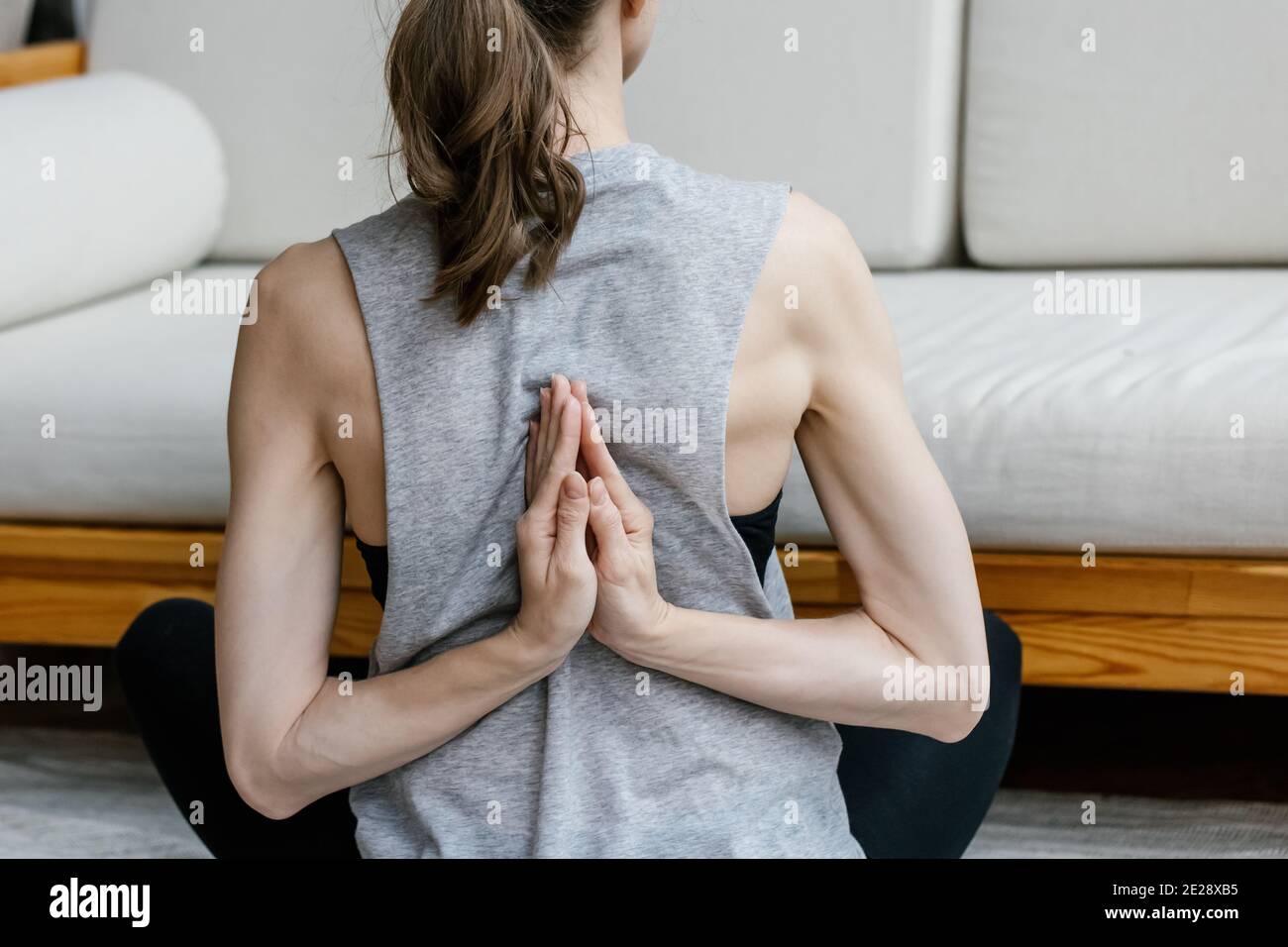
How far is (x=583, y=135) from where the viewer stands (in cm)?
75

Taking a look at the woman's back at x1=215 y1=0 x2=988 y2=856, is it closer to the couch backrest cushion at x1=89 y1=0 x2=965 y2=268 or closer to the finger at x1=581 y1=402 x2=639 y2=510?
the finger at x1=581 y1=402 x2=639 y2=510

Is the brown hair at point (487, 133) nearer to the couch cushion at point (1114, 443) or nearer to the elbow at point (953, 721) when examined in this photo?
the elbow at point (953, 721)

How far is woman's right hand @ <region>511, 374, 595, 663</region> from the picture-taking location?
28.2 inches

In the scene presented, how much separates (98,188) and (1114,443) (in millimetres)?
1188

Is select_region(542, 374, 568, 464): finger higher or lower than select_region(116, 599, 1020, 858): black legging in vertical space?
higher

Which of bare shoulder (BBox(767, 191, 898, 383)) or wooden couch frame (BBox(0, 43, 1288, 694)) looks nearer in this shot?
bare shoulder (BBox(767, 191, 898, 383))

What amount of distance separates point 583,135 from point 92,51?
1.52 meters

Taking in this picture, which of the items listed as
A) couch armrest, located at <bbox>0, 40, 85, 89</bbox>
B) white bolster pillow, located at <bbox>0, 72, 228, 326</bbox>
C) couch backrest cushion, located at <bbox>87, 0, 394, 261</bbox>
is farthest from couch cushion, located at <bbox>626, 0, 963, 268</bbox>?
couch armrest, located at <bbox>0, 40, 85, 89</bbox>

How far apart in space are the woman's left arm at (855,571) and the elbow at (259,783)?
0.81 feet

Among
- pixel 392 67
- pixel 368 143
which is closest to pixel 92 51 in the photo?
pixel 368 143

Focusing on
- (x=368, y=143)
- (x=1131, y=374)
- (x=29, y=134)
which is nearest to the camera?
(x=1131, y=374)

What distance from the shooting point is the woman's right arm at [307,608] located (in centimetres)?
74
